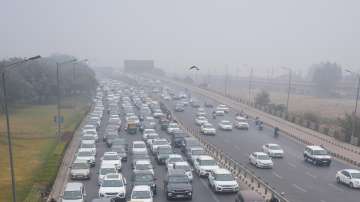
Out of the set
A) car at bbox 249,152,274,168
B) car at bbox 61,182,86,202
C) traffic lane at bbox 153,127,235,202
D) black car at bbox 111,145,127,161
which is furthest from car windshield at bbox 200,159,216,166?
car at bbox 61,182,86,202

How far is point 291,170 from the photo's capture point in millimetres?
39281

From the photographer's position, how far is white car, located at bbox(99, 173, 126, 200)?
28562mm

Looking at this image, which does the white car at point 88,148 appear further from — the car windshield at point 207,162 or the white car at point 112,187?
the white car at point 112,187

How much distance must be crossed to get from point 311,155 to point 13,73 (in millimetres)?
57447

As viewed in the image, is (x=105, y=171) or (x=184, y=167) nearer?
(x=105, y=171)

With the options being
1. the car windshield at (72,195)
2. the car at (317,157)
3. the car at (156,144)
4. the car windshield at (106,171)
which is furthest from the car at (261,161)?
the car windshield at (72,195)

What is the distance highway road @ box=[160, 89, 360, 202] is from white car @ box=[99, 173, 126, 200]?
10.1 metres

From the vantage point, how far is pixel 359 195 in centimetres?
3158

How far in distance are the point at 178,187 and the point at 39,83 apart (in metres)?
67.5

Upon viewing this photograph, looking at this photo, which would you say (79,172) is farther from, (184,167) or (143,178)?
(184,167)

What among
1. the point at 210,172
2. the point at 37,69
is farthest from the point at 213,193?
the point at 37,69

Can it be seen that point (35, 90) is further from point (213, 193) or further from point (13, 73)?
point (213, 193)

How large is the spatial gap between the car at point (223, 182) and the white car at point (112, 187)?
5.78 metres

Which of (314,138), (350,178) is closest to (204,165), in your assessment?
(350,178)
